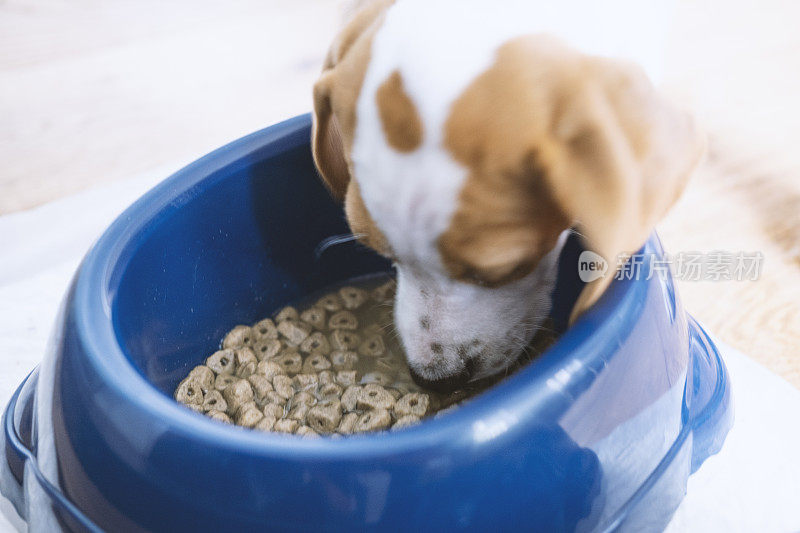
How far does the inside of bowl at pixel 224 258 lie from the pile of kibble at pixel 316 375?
0.14 ft

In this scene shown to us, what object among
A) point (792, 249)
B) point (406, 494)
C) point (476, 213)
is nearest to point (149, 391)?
point (406, 494)

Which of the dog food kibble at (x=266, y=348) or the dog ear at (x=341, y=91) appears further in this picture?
the dog food kibble at (x=266, y=348)

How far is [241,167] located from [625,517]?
2.39ft

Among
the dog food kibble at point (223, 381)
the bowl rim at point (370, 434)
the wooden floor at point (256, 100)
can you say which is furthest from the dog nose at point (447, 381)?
the wooden floor at point (256, 100)

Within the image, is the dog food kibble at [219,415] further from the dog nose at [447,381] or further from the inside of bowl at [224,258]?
the dog nose at [447,381]

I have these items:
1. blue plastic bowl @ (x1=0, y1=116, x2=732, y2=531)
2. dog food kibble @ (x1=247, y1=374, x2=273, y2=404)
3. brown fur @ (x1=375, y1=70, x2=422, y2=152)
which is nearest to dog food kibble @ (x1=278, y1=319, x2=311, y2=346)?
dog food kibble @ (x1=247, y1=374, x2=273, y2=404)

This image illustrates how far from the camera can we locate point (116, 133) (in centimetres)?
209

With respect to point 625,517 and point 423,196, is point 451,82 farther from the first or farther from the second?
point 625,517

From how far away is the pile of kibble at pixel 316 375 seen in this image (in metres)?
1.17

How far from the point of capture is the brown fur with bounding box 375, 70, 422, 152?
0.83 m

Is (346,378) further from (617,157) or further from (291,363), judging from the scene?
(617,157)

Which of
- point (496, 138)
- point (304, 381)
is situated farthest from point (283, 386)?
point (496, 138)

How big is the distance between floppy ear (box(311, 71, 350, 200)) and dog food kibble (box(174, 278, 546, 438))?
282 millimetres

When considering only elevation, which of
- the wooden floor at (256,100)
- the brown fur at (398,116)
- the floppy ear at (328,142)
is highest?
the brown fur at (398,116)
